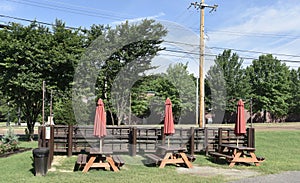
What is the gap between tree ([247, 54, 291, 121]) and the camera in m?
52.1

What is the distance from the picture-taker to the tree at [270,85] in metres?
52.1

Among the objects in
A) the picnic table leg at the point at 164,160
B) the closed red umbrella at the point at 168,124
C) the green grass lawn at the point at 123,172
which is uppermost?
the closed red umbrella at the point at 168,124

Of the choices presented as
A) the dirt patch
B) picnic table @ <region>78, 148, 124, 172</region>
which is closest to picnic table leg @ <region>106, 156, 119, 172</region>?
picnic table @ <region>78, 148, 124, 172</region>

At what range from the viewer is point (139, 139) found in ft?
39.0

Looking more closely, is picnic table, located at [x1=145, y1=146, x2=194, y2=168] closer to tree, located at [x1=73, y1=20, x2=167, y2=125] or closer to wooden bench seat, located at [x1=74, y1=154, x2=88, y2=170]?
wooden bench seat, located at [x1=74, y1=154, x2=88, y2=170]

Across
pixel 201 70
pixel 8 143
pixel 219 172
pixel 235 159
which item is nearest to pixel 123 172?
pixel 219 172

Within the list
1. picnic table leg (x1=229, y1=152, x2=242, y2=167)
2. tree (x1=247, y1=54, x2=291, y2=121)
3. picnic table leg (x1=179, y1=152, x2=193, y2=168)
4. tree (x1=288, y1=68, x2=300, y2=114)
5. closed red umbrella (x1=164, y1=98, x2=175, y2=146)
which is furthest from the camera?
tree (x1=288, y1=68, x2=300, y2=114)

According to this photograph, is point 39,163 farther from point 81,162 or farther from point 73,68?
point 73,68

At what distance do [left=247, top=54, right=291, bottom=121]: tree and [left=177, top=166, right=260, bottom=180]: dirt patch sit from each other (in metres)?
45.0

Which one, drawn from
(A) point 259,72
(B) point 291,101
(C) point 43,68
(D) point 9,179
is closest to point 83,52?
(C) point 43,68

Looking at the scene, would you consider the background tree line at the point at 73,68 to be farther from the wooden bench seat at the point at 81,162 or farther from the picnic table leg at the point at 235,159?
the picnic table leg at the point at 235,159

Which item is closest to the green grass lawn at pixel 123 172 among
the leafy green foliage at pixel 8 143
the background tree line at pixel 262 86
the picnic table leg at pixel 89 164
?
the picnic table leg at pixel 89 164

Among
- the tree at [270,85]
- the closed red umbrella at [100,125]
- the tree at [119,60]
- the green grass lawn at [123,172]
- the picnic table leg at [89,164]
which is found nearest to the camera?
the green grass lawn at [123,172]

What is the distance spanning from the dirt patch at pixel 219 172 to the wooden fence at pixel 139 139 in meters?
2.43
